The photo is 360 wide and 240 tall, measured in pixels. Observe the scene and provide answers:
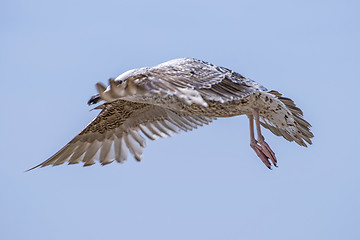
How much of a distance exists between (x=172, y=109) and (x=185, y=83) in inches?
49.2

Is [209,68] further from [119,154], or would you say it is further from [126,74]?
[119,154]

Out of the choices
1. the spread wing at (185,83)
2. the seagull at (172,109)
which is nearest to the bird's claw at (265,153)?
the seagull at (172,109)

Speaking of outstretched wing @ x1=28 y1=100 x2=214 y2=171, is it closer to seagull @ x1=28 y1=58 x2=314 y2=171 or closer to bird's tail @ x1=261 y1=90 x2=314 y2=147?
seagull @ x1=28 y1=58 x2=314 y2=171

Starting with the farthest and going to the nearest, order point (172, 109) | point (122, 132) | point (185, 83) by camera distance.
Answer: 1. point (122, 132)
2. point (172, 109)
3. point (185, 83)

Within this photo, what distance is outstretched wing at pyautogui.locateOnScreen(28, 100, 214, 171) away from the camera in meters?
11.7

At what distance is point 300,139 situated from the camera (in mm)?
11109

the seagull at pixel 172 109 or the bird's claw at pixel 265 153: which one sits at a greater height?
the seagull at pixel 172 109

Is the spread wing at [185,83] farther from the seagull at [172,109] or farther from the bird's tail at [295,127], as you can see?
the bird's tail at [295,127]

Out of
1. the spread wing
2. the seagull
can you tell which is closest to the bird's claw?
the seagull

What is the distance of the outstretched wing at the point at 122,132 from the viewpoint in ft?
38.4

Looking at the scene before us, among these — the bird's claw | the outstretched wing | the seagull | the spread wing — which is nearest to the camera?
the spread wing

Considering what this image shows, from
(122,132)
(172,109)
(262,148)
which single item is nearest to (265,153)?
(262,148)

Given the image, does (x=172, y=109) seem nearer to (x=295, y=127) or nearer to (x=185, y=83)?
(x=185, y=83)

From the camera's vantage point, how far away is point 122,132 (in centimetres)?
1191
